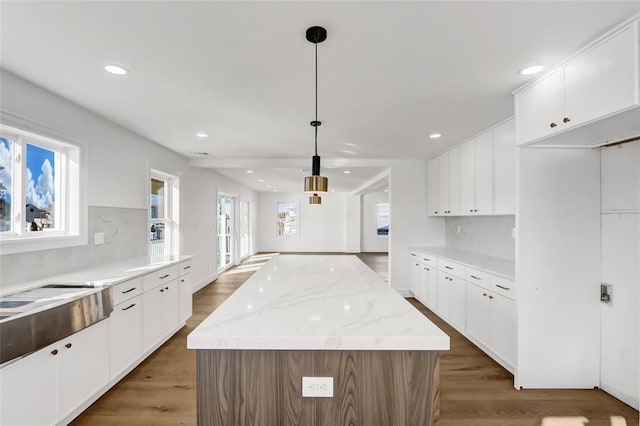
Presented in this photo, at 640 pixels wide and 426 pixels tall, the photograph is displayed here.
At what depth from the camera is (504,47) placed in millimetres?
1824

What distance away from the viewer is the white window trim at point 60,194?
2229mm

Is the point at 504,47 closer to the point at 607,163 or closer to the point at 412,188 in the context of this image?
the point at 607,163

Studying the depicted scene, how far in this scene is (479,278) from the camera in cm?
321

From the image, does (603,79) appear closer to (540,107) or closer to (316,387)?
(540,107)

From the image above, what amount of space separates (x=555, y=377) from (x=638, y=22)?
2491mm

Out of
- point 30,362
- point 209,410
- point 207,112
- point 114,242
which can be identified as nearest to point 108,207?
point 114,242

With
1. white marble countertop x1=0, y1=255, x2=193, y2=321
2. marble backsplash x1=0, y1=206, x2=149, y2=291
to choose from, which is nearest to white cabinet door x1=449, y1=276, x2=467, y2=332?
white marble countertop x1=0, y1=255, x2=193, y2=321

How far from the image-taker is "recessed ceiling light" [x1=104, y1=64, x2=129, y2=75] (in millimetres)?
2062

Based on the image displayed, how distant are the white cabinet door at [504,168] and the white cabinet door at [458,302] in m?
0.92

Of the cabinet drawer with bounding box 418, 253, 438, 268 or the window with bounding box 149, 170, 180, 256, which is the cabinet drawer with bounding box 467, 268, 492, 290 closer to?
the cabinet drawer with bounding box 418, 253, 438, 268

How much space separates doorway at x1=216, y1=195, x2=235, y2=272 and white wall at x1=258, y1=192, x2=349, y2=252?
3.03 meters

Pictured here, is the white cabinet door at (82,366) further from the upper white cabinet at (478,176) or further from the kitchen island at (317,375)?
the upper white cabinet at (478,176)

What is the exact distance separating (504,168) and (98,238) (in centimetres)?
418

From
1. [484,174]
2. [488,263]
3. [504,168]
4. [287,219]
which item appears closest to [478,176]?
[484,174]
